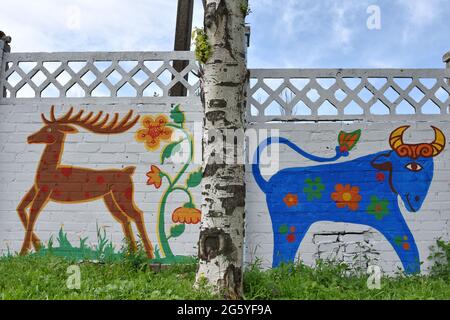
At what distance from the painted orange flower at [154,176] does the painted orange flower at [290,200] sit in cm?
136

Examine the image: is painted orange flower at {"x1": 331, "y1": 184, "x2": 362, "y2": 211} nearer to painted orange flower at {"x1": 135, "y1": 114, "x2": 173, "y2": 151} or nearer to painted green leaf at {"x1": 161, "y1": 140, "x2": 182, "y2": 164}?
painted green leaf at {"x1": 161, "y1": 140, "x2": 182, "y2": 164}

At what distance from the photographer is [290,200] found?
448 centimetres

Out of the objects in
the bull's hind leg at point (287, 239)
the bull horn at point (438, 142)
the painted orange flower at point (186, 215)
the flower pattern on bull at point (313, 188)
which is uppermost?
the bull horn at point (438, 142)

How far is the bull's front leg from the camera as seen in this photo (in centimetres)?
442

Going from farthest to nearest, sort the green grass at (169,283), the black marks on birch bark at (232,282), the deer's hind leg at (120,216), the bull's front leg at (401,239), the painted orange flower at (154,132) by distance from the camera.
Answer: the painted orange flower at (154,132) → the deer's hind leg at (120,216) → the bull's front leg at (401,239) → the green grass at (169,283) → the black marks on birch bark at (232,282)

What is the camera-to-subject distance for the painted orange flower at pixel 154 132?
4.63 metres

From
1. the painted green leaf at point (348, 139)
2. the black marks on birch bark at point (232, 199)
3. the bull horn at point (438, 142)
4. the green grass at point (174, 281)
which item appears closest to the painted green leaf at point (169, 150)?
the green grass at point (174, 281)

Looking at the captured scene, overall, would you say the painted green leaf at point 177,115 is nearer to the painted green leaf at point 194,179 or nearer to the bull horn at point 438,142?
the painted green leaf at point 194,179

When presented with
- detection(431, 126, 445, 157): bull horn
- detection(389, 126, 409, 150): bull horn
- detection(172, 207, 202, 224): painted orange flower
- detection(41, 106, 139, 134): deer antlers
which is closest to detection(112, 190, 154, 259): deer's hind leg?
detection(172, 207, 202, 224): painted orange flower

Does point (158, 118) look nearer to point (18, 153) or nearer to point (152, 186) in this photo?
point (152, 186)

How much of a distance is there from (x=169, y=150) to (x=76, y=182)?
3.53 ft

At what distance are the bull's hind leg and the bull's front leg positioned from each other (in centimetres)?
84

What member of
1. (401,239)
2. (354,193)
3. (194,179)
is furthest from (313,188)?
(194,179)
